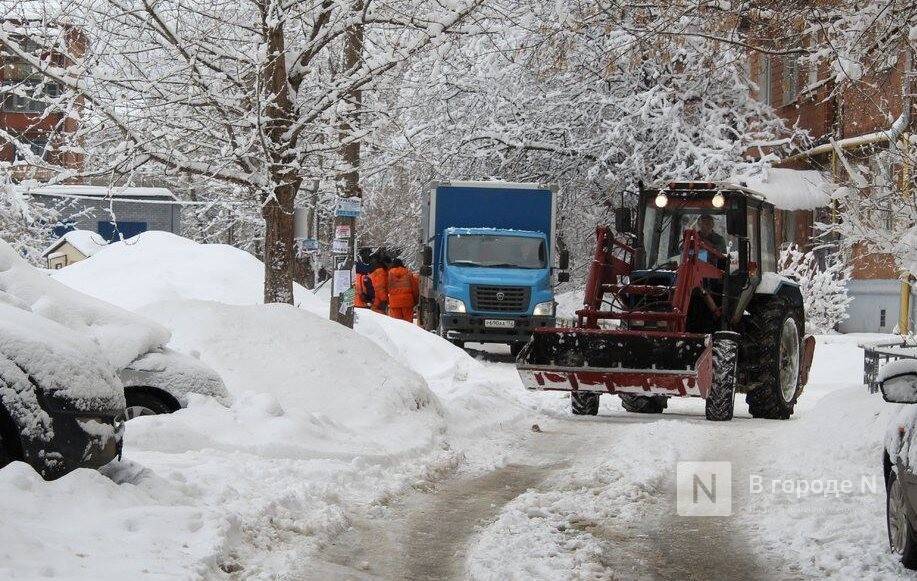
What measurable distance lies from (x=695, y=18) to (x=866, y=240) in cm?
238

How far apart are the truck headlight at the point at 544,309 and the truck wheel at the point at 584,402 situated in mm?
9093

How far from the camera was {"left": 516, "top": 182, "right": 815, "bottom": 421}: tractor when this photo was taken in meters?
13.3

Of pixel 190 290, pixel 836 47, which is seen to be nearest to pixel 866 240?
pixel 836 47

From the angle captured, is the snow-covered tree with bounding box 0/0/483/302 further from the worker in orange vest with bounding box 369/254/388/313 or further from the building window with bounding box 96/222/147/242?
the building window with bounding box 96/222/147/242

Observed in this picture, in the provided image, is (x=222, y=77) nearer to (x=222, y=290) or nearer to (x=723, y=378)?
(x=723, y=378)

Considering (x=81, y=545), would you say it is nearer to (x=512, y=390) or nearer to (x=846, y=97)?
(x=846, y=97)

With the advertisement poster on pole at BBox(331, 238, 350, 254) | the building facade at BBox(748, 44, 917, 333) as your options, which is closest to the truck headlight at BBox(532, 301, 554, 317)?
the building facade at BBox(748, 44, 917, 333)

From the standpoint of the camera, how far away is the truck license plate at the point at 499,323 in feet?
76.6

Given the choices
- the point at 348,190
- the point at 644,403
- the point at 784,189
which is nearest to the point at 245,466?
the point at 644,403

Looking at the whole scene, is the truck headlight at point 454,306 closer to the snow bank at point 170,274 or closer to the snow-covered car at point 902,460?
the snow bank at point 170,274

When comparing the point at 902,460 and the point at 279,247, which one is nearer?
the point at 902,460

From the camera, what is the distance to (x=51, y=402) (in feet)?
20.5

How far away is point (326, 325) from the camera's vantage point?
1261 cm

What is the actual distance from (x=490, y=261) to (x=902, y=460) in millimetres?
18265
